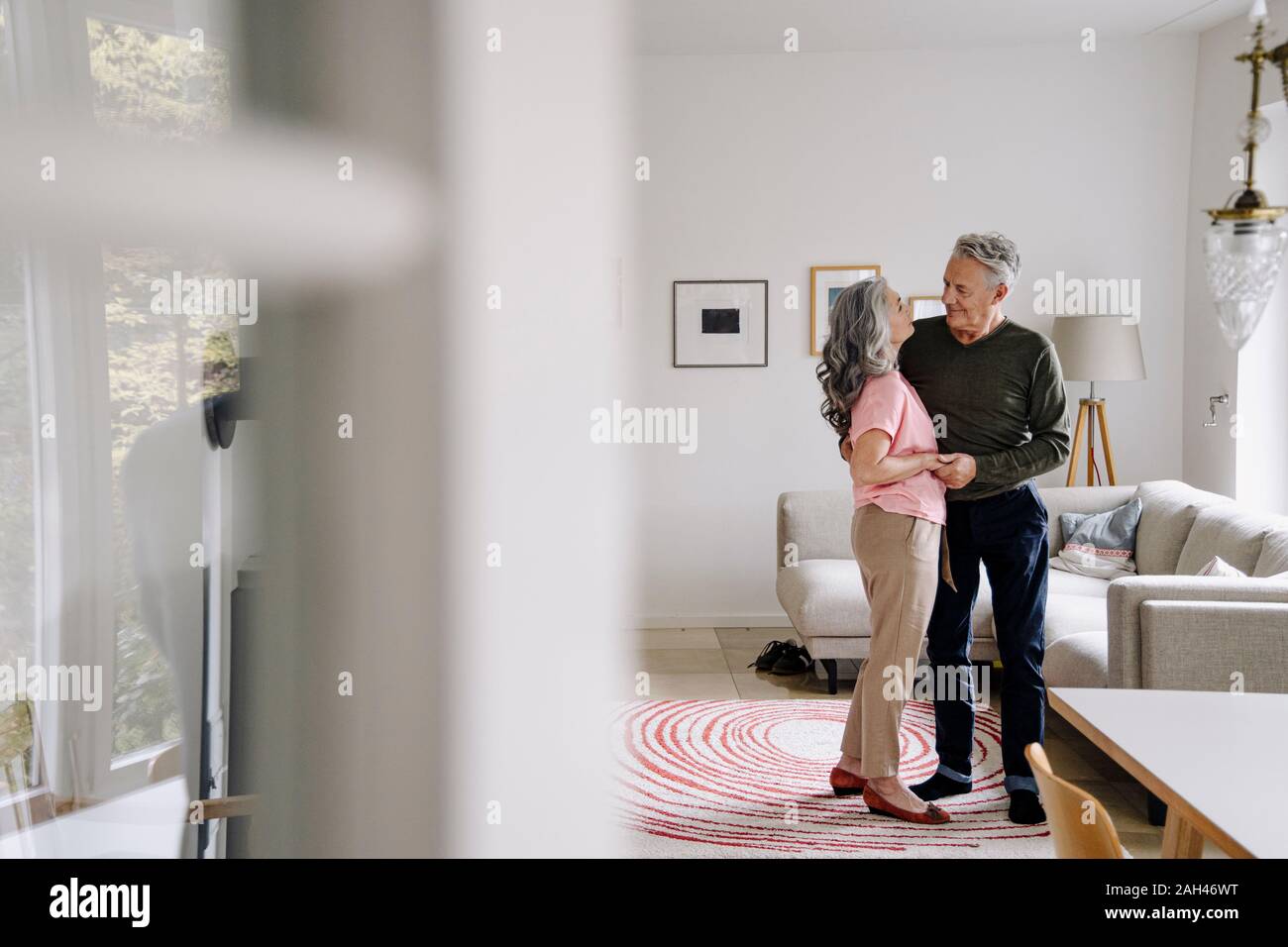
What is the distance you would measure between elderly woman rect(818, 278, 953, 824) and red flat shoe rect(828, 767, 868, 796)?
0.23m

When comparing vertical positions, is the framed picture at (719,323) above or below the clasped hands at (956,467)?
above

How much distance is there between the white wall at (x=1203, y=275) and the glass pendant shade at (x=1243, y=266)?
3.74 m

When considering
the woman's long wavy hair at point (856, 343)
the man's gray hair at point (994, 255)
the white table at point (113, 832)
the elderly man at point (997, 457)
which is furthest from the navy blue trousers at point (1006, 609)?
the white table at point (113, 832)

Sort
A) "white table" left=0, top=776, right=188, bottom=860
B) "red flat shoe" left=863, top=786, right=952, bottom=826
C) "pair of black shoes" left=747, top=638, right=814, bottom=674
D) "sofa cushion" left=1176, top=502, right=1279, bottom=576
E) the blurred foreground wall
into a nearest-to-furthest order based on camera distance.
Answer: the blurred foreground wall → "white table" left=0, top=776, right=188, bottom=860 → "red flat shoe" left=863, top=786, right=952, bottom=826 → "sofa cushion" left=1176, top=502, right=1279, bottom=576 → "pair of black shoes" left=747, top=638, right=814, bottom=674

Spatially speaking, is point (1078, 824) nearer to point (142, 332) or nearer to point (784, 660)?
point (142, 332)

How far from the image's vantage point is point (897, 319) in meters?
2.54

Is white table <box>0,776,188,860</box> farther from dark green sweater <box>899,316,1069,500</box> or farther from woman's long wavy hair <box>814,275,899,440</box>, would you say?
dark green sweater <box>899,316,1069,500</box>

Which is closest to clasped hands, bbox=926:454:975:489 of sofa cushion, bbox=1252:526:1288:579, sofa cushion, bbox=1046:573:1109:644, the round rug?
sofa cushion, bbox=1046:573:1109:644

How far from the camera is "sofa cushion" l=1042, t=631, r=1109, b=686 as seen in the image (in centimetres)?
285

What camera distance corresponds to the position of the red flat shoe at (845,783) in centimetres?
276

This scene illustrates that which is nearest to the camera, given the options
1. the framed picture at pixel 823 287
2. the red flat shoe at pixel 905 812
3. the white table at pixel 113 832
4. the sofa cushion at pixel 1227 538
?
the white table at pixel 113 832

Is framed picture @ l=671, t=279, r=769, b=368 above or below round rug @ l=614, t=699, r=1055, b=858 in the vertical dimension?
above

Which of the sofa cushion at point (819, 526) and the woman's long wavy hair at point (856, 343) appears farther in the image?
the sofa cushion at point (819, 526)

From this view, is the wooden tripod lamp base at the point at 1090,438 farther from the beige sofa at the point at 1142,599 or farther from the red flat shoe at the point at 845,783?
the red flat shoe at the point at 845,783
